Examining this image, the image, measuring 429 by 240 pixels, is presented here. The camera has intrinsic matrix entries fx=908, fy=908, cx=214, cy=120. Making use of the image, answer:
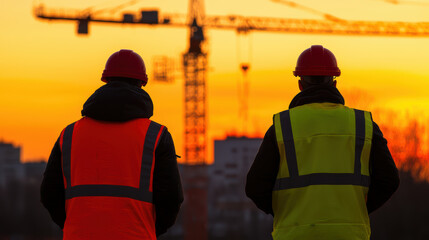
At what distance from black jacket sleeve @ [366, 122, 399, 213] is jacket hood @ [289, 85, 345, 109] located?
262mm

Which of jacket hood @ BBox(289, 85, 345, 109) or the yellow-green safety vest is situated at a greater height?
jacket hood @ BBox(289, 85, 345, 109)

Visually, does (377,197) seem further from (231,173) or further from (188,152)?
(231,173)

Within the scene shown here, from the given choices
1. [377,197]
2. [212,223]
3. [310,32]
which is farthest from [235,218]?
[377,197]

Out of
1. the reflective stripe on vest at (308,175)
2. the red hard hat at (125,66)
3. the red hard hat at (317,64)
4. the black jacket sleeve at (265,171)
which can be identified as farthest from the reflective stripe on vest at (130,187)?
the red hard hat at (317,64)

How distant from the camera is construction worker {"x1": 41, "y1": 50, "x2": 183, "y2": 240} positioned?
15.0 feet

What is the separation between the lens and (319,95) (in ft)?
16.1

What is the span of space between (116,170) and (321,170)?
106cm

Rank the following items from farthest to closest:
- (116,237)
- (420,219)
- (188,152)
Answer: (188,152) < (420,219) < (116,237)

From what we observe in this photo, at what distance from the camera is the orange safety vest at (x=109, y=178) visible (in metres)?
4.55

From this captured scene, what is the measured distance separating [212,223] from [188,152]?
1669 inches

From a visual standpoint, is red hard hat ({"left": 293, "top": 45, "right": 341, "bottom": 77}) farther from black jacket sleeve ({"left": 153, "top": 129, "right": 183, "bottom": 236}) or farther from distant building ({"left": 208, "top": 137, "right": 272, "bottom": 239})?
distant building ({"left": 208, "top": 137, "right": 272, "bottom": 239})

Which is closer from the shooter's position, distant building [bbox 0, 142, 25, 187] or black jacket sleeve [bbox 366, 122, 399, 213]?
black jacket sleeve [bbox 366, 122, 399, 213]

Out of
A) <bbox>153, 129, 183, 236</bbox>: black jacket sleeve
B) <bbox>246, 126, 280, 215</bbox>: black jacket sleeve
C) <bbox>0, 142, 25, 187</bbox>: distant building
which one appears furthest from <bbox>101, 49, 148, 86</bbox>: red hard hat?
<bbox>0, 142, 25, 187</bbox>: distant building

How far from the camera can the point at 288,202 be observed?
186 inches
